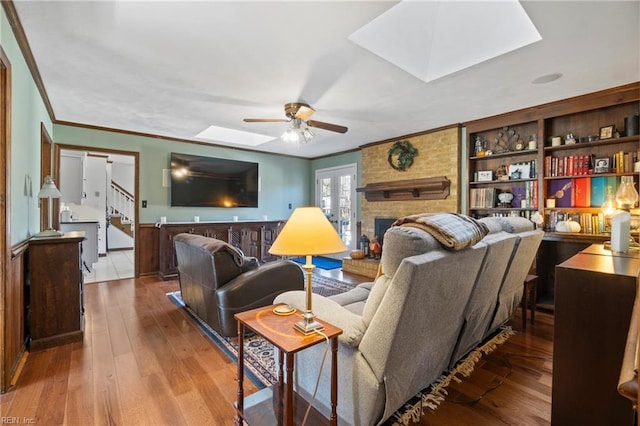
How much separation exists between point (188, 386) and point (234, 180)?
4.43 metres

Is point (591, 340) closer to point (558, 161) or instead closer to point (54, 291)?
point (558, 161)

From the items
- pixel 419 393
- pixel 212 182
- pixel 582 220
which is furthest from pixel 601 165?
pixel 212 182

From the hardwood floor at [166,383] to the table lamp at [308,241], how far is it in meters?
0.80

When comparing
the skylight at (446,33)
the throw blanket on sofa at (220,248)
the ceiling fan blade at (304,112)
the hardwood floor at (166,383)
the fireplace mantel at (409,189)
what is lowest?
the hardwood floor at (166,383)

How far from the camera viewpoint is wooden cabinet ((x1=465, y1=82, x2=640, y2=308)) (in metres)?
3.16

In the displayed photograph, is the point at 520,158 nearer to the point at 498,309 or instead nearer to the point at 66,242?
the point at 498,309

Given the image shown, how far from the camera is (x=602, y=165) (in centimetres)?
323

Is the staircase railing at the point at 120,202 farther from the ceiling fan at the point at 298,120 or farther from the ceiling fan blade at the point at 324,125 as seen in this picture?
the ceiling fan blade at the point at 324,125

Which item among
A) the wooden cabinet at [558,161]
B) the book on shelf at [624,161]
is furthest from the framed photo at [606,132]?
the book on shelf at [624,161]

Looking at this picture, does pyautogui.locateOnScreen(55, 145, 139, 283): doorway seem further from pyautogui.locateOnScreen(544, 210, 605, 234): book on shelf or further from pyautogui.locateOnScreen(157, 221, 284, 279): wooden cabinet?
pyautogui.locateOnScreen(544, 210, 605, 234): book on shelf

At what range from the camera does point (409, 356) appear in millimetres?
1447

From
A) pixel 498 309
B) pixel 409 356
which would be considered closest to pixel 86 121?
pixel 409 356

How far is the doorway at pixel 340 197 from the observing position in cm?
631

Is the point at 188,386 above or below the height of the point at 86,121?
below
